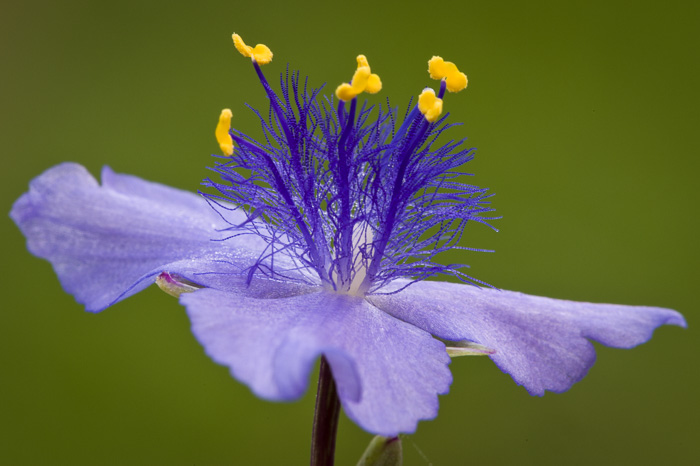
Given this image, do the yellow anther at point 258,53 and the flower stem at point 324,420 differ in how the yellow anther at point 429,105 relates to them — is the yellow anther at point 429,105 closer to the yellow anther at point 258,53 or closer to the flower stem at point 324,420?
the yellow anther at point 258,53

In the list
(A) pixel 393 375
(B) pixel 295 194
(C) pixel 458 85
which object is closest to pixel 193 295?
(A) pixel 393 375

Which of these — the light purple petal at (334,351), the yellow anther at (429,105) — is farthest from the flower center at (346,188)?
the light purple petal at (334,351)

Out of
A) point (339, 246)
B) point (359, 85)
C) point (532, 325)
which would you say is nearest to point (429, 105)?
point (359, 85)

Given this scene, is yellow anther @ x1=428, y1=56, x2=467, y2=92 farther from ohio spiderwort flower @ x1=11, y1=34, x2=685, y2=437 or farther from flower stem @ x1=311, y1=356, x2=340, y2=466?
flower stem @ x1=311, y1=356, x2=340, y2=466

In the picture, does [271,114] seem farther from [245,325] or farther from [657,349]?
[657,349]

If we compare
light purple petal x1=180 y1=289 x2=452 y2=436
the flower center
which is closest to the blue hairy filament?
the flower center

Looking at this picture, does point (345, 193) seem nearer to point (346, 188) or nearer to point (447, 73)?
point (346, 188)

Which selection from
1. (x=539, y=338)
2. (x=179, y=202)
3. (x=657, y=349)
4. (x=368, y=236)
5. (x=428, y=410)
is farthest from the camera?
(x=657, y=349)
